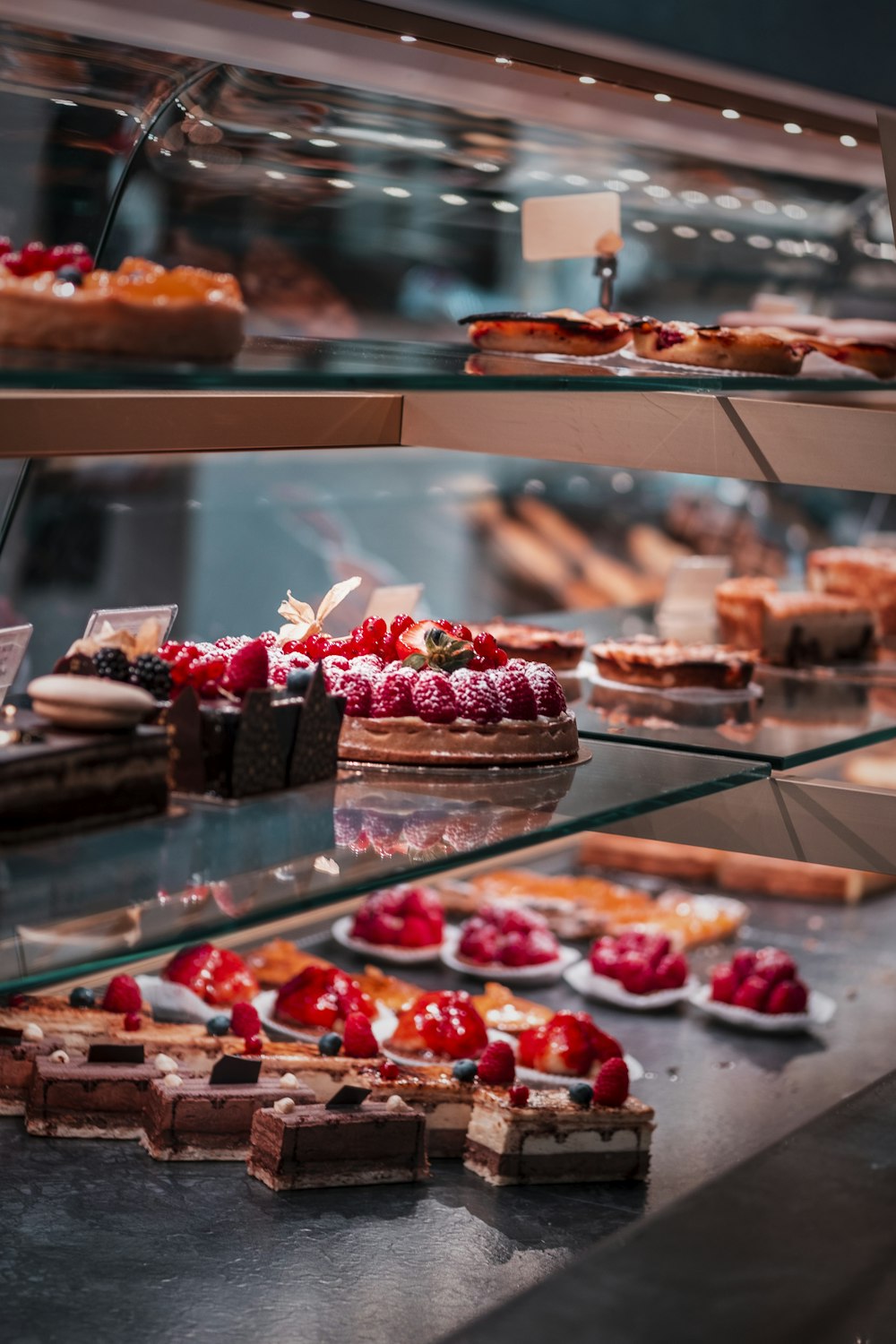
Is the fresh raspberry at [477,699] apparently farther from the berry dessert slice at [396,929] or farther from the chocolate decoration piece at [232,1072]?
the berry dessert slice at [396,929]

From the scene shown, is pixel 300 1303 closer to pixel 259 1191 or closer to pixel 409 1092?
pixel 259 1191

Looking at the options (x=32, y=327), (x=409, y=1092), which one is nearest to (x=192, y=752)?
(x=32, y=327)

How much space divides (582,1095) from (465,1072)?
231 mm

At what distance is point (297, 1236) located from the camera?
101 inches

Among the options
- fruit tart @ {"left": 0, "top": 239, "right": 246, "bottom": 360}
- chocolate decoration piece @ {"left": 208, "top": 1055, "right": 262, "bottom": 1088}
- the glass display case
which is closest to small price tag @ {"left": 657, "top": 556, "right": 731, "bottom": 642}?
the glass display case

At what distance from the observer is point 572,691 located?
10.0ft

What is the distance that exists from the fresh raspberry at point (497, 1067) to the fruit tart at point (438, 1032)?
15 cm

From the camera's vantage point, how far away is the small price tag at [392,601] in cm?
292

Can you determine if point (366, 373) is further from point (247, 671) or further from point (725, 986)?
point (725, 986)

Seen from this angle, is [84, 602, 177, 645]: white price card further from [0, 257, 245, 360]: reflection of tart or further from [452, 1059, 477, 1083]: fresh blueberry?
[452, 1059, 477, 1083]: fresh blueberry

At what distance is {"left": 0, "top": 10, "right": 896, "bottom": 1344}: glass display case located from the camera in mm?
1693

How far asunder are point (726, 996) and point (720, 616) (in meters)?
0.91

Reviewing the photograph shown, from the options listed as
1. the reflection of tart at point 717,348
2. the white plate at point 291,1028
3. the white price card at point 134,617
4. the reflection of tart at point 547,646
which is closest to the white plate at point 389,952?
the white plate at point 291,1028

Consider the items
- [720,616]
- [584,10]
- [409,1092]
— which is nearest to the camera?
[584,10]
